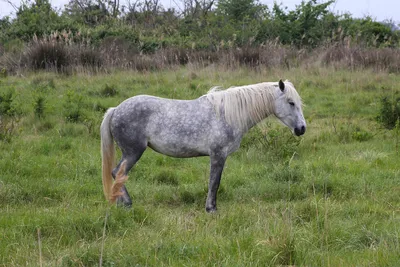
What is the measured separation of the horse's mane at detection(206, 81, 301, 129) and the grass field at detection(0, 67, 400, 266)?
95cm

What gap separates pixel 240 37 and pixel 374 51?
5103 mm

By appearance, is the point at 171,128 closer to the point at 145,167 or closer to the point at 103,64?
the point at 145,167

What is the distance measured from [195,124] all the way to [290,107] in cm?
109

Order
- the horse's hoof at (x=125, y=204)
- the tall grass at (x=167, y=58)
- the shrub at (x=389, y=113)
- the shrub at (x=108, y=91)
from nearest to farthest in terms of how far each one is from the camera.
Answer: the horse's hoof at (x=125, y=204) → the shrub at (x=389, y=113) → the shrub at (x=108, y=91) → the tall grass at (x=167, y=58)

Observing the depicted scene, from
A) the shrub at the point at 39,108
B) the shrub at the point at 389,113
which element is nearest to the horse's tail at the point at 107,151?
the shrub at the point at 39,108

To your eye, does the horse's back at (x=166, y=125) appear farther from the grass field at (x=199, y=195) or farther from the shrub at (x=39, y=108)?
the shrub at (x=39, y=108)

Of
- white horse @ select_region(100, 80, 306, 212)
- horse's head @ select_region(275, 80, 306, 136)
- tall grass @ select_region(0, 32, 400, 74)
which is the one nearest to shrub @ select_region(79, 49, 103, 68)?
tall grass @ select_region(0, 32, 400, 74)

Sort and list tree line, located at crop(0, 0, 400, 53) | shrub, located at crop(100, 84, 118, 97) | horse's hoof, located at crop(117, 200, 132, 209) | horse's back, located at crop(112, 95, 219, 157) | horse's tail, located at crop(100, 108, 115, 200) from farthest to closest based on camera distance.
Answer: tree line, located at crop(0, 0, 400, 53), shrub, located at crop(100, 84, 118, 97), horse's tail, located at crop(100, 108, 115, 200), horse's back, located at crop(112, 95, 219, 157), horse's hoof, located at crop(117, 200, 132, 209)

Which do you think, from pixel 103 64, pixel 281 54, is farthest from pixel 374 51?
pixel 103 64

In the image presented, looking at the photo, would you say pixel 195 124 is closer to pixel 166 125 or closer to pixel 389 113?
pixel 166 125

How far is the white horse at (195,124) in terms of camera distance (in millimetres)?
5297

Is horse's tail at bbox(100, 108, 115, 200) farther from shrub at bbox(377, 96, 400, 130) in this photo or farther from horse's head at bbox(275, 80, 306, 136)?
shrub at bbox(377, 96, 400, 130)

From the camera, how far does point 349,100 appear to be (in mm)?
11141

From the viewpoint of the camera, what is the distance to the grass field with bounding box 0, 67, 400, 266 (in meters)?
3.68
